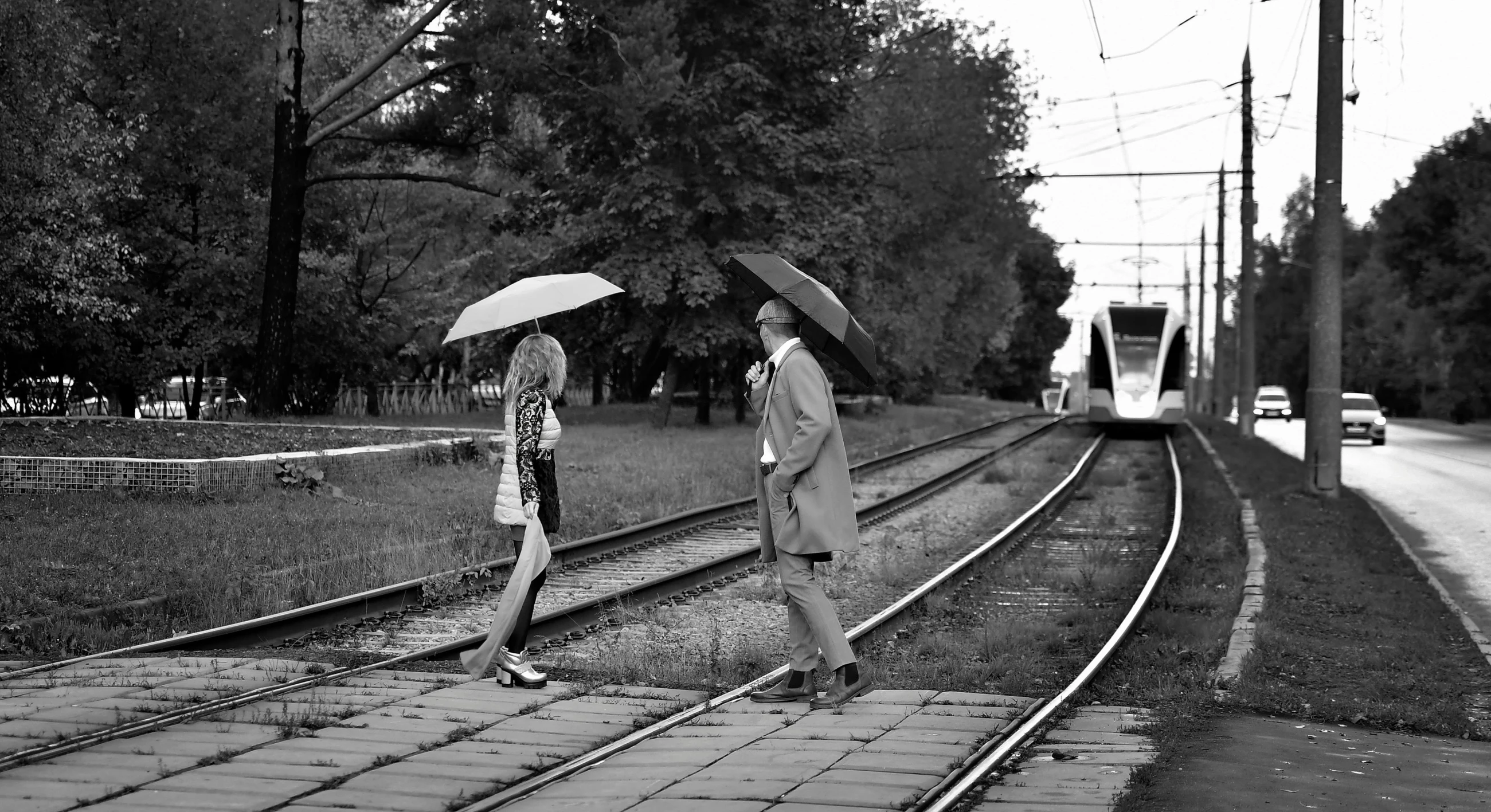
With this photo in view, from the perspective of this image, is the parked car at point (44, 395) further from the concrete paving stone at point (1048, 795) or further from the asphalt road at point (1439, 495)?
the concrete paving stone at point (1048, 795)

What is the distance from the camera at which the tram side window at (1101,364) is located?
36.3 metres

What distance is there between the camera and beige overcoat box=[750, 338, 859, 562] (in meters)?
6.79

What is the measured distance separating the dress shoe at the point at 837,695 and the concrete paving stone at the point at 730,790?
1537 millimetres

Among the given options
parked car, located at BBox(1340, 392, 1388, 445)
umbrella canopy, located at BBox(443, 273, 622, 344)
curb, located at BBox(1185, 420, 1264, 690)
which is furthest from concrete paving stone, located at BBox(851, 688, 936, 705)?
parked car, located at BBox(1340, 392, 1388, 445)

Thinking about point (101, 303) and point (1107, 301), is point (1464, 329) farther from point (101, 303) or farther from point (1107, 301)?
point (101, 303)

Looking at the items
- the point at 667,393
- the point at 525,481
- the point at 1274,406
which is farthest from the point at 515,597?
the point at 1274,406

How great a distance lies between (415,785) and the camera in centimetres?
541

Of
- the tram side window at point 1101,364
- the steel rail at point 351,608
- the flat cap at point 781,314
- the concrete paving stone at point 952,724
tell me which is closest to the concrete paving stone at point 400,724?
the concrete paving stone at point 952,724

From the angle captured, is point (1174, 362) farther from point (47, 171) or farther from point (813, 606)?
point (813, 606)

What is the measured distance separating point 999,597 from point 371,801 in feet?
23.7

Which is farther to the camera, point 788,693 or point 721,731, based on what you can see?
point 788,693

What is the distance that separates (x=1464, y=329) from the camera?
198 ft

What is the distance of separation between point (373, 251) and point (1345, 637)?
32.2 m

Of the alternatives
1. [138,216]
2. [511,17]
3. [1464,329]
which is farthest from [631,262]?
[1464,329]
